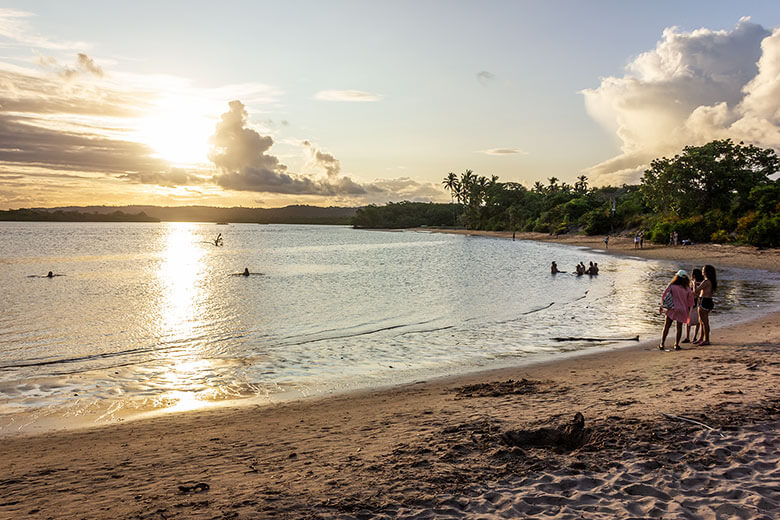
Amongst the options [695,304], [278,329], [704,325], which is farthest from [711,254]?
[278,329]

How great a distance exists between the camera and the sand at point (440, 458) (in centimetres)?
467

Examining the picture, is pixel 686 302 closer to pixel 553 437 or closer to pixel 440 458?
pixel 553 437

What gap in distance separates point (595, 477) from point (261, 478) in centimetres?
360

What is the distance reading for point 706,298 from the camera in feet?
39.0

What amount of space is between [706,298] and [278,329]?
1300 cm

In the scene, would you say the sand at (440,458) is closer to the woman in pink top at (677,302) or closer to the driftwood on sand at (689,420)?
the driftwood on sand at (689,420)

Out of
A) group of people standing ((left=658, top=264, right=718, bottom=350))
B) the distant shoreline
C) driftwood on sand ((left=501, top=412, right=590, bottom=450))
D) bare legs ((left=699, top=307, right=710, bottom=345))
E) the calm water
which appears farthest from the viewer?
the distant shoreline

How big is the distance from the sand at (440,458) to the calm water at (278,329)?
2028mm

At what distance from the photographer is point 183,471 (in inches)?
222

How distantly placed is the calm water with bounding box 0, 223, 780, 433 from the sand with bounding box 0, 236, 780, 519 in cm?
203

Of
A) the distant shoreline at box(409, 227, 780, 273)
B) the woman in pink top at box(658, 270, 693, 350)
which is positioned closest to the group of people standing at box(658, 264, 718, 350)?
the woman in pink top at box(658, 270, 693, 350)

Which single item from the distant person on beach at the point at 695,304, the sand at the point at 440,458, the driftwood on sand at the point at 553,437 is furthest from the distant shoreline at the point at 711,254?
the driftwood on sand at the point at 553,437

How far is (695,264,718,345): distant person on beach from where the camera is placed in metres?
12.0

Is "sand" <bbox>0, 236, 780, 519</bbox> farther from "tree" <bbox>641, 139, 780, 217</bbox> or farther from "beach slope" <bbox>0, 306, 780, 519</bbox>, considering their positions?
"tree" <bbox>641, 139, 780, 217</bbox>
